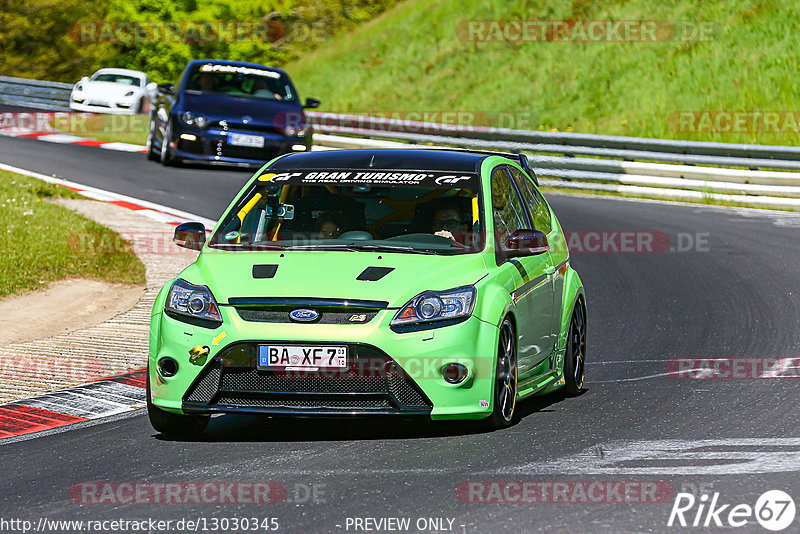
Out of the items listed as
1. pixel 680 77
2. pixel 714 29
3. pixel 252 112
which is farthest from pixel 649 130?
pixel 252 112

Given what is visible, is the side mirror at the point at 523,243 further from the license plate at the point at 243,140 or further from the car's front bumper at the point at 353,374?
the license plate at the point at 243,140

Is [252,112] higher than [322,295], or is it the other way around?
[322,295]

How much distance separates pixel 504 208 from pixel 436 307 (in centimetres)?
152

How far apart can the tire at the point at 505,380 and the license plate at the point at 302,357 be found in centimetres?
87

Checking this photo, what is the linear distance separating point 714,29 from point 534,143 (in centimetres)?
1022

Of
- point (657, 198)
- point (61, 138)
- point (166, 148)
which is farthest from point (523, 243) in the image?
point (61, 138)

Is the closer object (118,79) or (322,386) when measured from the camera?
(322,386)

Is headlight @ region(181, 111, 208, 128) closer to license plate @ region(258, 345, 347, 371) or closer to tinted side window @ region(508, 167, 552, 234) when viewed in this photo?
tinted side window @ region(508, 167, 552, 234)

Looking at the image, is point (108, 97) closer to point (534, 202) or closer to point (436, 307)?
point (534, 202)

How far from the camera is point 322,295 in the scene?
7.05 m

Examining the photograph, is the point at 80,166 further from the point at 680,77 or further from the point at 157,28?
the point at 157,28

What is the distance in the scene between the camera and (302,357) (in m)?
6.98

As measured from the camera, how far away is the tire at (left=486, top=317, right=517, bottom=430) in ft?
24.0

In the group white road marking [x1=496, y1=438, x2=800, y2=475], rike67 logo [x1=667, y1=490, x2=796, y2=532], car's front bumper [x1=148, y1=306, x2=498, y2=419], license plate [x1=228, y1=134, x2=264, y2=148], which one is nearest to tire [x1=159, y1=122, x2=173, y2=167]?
license plate [x1=228, y1=134, x2=264, y2=148]
